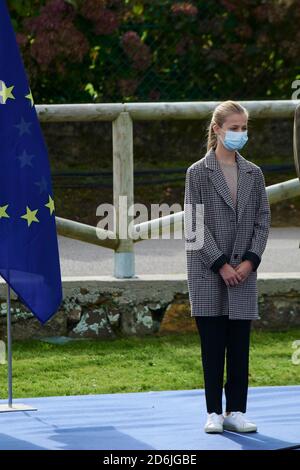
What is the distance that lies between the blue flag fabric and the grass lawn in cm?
103

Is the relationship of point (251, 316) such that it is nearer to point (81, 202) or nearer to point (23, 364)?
point (23, 364)

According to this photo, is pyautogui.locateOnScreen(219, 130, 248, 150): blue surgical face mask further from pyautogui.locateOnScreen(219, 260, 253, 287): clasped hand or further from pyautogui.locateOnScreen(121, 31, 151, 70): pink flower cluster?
pyautogui.locateOnScreen(121, 31, 151, 70): pink flower cluster

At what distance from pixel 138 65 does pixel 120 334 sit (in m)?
4.91

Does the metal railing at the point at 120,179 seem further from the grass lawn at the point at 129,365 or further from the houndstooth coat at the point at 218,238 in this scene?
the houndstooth coat at the point at 218,238

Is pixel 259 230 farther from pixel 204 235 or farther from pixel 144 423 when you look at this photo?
pixel 144 423

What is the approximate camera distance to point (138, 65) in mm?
13359

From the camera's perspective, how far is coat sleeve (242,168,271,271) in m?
6.62

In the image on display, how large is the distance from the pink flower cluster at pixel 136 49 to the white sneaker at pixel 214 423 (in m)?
7.01

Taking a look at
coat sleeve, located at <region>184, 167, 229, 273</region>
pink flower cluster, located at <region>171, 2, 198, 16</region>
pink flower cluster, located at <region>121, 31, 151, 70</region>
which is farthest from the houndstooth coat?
pink flower cluster, located at <region>171, 2, 198, 16</region>

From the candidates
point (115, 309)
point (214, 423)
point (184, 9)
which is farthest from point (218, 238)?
point (184, 9)

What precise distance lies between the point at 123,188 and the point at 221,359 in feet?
7.95

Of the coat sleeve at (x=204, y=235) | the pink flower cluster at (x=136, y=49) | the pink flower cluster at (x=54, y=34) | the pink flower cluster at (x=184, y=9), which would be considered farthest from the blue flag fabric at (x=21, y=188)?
the pink flower cluster at (x=184, y=9)

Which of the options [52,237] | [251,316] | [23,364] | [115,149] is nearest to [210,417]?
[251,316]

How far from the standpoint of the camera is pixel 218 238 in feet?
21.8
